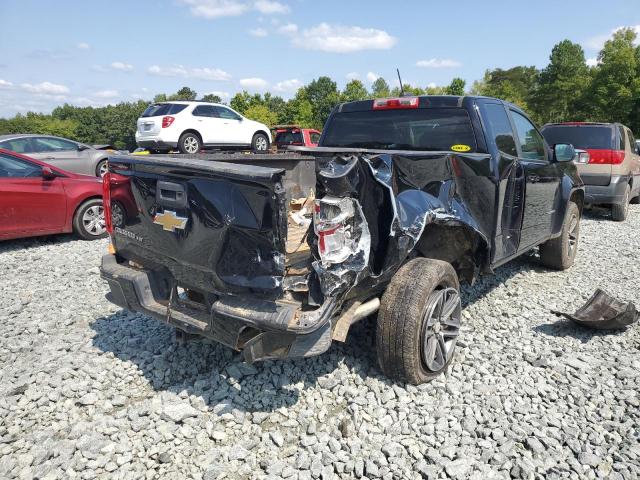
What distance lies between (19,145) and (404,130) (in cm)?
916

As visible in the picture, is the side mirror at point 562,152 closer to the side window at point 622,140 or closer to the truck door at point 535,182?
the truck door at point 535,182

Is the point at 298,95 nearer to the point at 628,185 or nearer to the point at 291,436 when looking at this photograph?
the point at 628,185

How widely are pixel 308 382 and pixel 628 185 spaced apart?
9087 mm

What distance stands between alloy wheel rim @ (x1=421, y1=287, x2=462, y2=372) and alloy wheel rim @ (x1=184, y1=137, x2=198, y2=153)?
11921 millimetres

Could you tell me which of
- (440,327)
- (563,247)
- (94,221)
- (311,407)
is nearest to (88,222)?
(94,221)

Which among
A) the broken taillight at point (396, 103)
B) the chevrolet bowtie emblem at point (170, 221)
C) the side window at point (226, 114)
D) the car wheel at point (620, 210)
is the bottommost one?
the car wheel at point (620, 210)

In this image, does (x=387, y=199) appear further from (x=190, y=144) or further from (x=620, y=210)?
(x=190, y=144)

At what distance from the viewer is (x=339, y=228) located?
244cm

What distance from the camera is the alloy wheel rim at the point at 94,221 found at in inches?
290

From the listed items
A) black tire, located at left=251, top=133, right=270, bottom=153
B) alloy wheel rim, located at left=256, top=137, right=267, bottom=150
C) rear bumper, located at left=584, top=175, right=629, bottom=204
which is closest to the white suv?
black tire, located at left=251, top=133, right=270, bottom=153

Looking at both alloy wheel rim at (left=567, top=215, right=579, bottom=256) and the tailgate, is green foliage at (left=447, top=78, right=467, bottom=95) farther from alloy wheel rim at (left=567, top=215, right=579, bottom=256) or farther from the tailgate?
the tailgate

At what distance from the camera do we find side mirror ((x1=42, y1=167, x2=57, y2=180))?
698 cm

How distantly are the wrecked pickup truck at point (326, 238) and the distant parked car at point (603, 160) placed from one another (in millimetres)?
6008

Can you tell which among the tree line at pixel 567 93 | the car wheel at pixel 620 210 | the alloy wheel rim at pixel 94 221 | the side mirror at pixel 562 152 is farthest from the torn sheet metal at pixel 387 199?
the tree line at pixel 567 93
